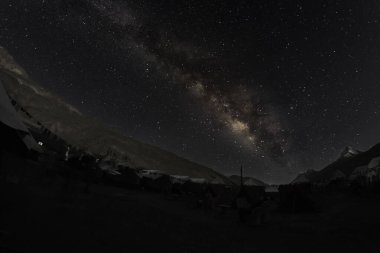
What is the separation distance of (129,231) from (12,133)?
481 cm

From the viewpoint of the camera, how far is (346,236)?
1315 centimetres

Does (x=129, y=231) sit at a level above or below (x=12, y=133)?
below

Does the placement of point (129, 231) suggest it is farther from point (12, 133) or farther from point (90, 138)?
point (90, 138)

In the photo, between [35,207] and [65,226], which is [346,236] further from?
[35,207]

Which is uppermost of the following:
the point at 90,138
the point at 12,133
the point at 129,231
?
the point at 90,138

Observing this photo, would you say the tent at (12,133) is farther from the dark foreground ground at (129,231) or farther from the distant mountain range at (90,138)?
the distant mountain range at (90,138)

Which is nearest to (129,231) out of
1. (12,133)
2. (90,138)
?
(12,133)

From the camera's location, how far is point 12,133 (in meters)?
9.92

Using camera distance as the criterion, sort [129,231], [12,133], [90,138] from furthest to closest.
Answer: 1. [90,138]
2. [129,231]
3. [12,133]

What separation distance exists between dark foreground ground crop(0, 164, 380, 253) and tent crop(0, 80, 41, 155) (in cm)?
170

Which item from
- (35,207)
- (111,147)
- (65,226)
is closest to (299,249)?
(65,226)

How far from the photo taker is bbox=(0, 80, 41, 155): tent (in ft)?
31.3

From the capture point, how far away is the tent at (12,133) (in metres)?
9.53

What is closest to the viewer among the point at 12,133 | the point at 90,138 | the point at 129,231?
the point at 12,133
